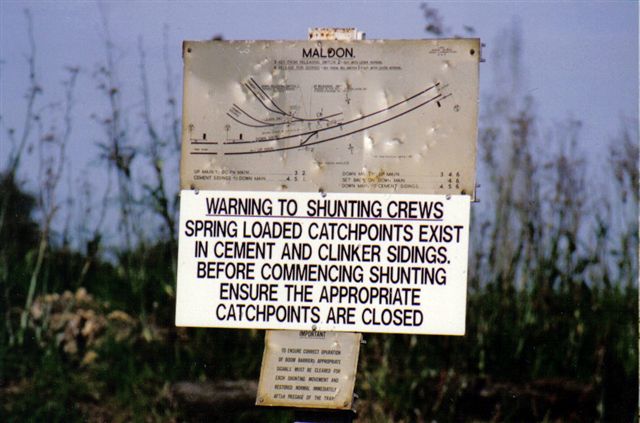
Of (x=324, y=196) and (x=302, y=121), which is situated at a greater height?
(x=302, y=121)

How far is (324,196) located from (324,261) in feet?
0.70

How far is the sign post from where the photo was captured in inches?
132

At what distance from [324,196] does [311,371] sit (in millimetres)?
569

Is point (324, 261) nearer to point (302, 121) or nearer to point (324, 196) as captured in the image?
point (324, 196)

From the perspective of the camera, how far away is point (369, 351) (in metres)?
5.49

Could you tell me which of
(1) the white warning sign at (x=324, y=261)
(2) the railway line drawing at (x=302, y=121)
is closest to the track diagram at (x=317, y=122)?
(2) the railway line drawing at (x=302, y=121)

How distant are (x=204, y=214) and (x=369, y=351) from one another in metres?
2.23

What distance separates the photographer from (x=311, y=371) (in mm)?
3385

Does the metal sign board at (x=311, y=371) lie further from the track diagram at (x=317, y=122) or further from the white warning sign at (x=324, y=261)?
the track diagram at (x=317, y=122)

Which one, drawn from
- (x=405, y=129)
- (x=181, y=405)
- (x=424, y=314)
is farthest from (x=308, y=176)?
(x=181, y=405)

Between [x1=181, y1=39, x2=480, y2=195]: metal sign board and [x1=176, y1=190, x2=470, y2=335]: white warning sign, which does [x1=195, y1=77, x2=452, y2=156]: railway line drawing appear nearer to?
[x1=181, y1=39, x2=480, y2=195]: metal sign board

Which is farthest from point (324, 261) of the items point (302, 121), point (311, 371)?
point (302, 121)

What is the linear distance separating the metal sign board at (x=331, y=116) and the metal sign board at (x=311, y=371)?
493 millimetres

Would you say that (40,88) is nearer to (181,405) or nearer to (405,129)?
(181,405)
